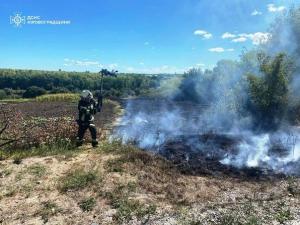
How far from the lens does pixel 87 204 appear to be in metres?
10.6

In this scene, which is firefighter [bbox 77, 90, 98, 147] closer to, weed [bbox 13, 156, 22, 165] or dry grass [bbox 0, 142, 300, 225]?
dry grass [bbox 0, 142, 300, 225]

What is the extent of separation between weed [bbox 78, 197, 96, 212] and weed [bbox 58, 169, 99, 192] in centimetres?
94

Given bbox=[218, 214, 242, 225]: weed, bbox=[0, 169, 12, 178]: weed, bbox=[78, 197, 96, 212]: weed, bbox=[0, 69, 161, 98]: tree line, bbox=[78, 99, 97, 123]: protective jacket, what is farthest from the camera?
bbox=[0, 69, 161, 98]: tree line

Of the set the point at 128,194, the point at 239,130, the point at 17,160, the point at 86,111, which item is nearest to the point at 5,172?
the point at 17,160

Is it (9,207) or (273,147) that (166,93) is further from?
(9,207)

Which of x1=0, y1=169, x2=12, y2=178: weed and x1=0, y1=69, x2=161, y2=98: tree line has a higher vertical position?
x1=0, y1=69, x2=161, y2=98: tree line

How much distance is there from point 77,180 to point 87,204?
5.17ft

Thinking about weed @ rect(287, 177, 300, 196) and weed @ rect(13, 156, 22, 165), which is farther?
weed @ rect(13, 156, 22, 165)

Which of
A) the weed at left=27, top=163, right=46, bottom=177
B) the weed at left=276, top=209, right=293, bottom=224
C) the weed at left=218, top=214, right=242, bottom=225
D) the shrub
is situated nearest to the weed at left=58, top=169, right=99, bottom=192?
the weed at left=27, top=163, right=46, bottom=177

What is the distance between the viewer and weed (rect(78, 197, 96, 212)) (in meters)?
10.4

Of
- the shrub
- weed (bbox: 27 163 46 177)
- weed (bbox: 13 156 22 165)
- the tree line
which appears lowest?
the shrub

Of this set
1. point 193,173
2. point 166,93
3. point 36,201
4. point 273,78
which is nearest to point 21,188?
point 36,201

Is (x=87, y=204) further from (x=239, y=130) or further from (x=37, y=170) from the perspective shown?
(x=239, y=130)

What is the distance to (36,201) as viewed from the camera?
10.7 m
